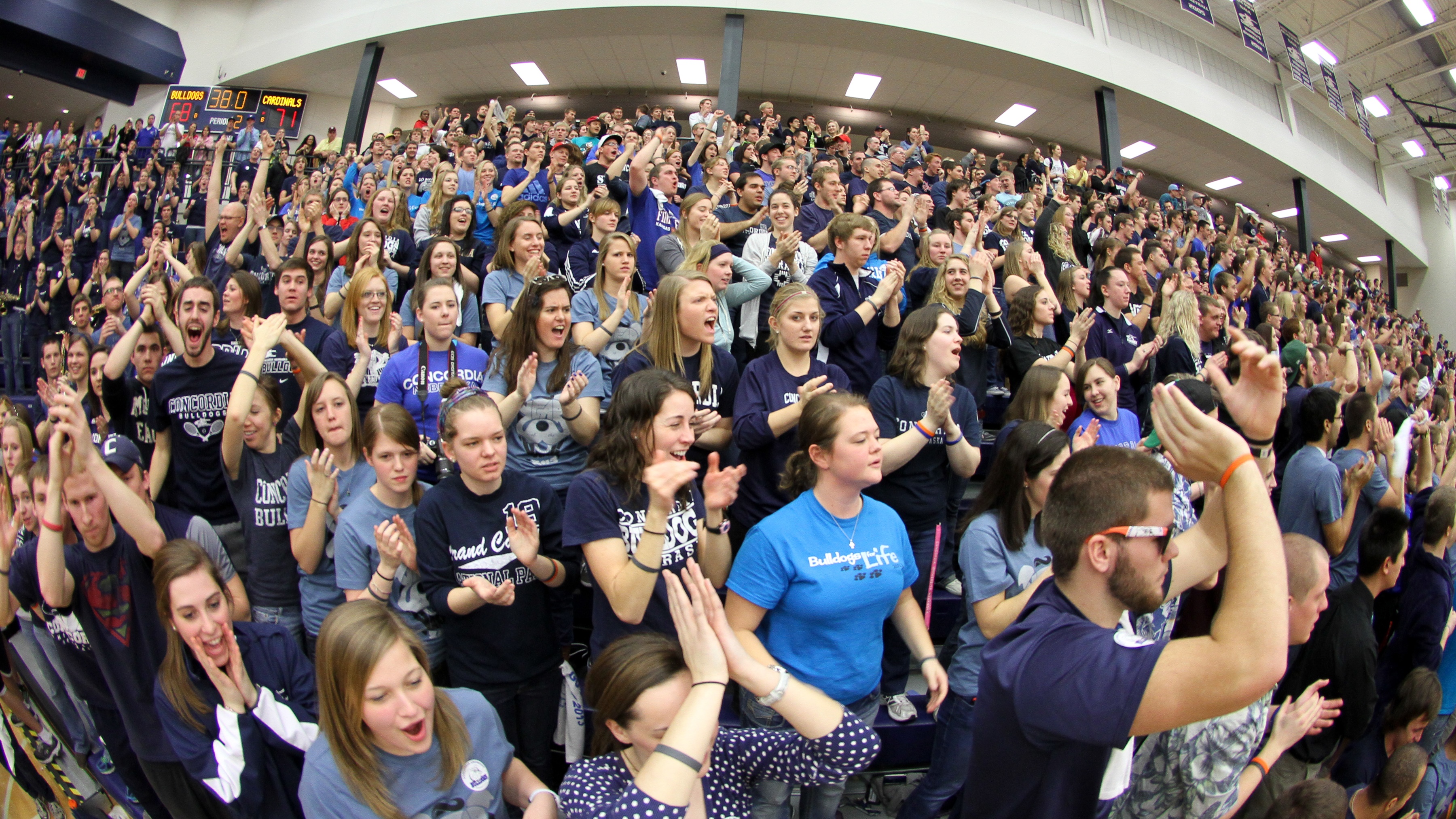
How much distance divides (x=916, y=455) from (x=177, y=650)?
8.48ft

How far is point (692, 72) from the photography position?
52.5 feet

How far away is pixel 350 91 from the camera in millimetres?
18094

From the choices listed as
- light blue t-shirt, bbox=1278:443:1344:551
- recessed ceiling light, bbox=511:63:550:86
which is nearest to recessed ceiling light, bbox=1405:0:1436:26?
light blue t-shirt, bbox=1278:443:1344:551

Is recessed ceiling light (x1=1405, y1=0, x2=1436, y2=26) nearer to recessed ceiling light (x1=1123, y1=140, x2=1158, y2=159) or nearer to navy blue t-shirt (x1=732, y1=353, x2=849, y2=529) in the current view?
recessed ceiling light (x1=1123, y1=140, x2=1158, y2=159)

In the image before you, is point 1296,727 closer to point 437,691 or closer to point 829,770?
point 829,770

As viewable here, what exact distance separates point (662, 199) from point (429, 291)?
111 inches

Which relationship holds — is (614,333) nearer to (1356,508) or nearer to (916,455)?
(916,455)

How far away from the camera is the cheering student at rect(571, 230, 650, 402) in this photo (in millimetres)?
3508

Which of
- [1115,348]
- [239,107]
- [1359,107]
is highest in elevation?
[1359,107]

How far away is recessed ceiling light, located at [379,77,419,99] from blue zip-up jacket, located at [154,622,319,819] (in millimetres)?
18530

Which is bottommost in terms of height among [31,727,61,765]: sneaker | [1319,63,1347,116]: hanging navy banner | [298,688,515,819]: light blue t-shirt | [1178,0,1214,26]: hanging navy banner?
[31,727,61,765]: sneaker

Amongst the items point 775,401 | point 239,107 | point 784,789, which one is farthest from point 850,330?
point 239,107

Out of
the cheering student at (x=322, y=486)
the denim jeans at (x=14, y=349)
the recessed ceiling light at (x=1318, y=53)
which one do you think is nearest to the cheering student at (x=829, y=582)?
the cheering student at (x=322, y=486)

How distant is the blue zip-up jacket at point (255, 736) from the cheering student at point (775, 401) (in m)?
1.68
